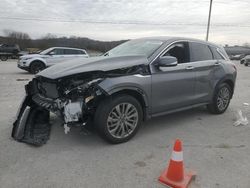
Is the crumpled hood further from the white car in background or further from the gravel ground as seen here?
the white car in background

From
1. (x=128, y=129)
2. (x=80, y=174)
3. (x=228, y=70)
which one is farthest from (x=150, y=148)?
(x=228, y=70)

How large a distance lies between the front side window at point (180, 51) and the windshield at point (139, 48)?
10.8 inches

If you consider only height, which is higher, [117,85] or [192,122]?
[117,85]

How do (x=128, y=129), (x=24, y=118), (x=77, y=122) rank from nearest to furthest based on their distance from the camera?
1. (x=77, y=122)
2. (x=128, y=129)
3. (x=24, y=118)

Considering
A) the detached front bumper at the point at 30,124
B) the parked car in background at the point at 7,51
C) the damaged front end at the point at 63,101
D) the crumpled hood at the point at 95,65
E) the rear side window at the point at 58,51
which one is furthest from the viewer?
the parked car in background at the point at 7,51

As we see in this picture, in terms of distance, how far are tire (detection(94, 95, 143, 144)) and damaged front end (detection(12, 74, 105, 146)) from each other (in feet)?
0.60

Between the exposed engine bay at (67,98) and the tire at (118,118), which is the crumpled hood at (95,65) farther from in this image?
the tire at (118,118)

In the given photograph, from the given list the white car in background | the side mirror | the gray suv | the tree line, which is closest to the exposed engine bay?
the gray suv

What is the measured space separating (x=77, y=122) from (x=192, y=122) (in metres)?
2.75

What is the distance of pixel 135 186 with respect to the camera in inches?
129

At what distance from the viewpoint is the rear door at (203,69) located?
18.8 feet

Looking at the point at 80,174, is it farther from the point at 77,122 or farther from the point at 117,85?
the point at 117,85

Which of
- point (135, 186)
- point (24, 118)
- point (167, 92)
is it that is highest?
point (167, 92)

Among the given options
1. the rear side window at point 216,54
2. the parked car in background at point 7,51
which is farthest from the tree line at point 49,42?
the rear side window at point 216,54
